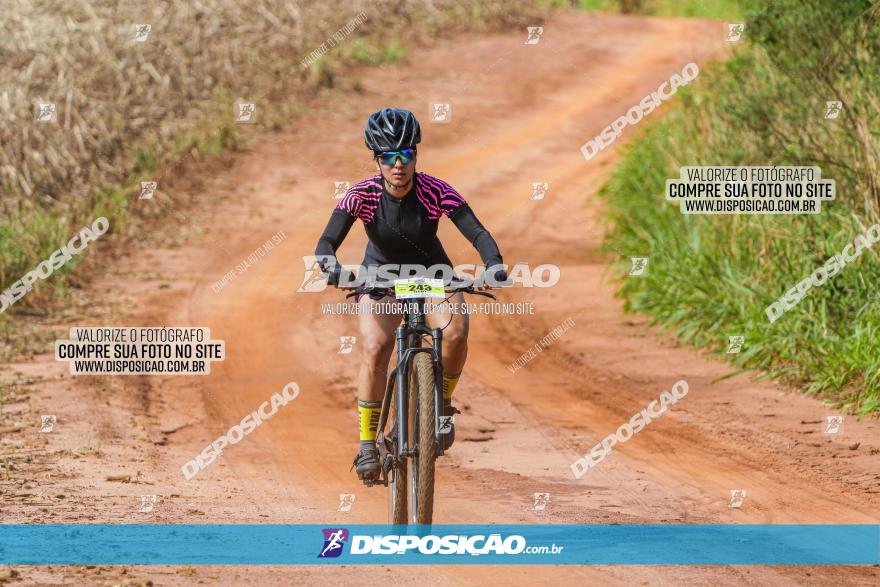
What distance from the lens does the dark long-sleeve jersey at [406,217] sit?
24.0ft

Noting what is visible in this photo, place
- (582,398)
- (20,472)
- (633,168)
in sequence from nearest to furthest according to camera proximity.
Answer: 1. (20,472)
2. (582,398)
3. (633,168)

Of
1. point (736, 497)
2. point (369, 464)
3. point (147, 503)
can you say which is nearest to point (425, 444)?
point (369, 464)

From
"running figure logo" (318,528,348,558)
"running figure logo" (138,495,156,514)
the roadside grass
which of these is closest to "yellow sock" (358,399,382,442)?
"running figure logo" (318,528,348,558)

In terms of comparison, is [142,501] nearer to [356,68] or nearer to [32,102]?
[32,102]

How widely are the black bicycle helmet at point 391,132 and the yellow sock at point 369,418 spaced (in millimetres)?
1555

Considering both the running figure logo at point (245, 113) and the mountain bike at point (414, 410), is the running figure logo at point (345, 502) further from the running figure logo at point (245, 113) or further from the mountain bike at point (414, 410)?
the running figure logo at point (245, 113)

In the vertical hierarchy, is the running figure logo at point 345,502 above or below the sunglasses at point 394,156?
below

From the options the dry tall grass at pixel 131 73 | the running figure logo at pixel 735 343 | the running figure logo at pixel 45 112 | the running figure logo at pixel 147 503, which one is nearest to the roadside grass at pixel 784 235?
the running figure logo at pixel 735 343

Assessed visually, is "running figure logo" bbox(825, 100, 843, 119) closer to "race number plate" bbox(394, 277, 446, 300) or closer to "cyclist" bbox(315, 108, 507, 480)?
"cyclist" bbox(315, 108, 507, 480)

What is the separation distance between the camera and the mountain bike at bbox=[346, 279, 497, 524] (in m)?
6.72

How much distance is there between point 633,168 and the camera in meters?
17.6

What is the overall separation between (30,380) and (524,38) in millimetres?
18733

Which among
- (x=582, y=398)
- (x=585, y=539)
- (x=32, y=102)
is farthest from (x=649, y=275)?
(x=32, y=102)

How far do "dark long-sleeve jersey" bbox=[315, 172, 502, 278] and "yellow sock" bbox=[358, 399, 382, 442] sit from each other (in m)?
0.89
